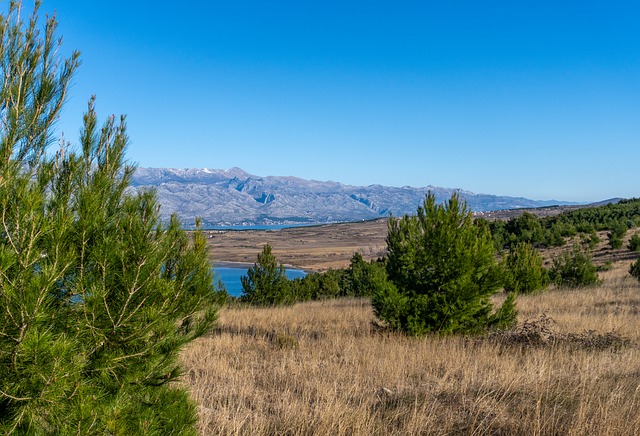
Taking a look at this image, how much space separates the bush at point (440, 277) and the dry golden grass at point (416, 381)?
0.50 metres

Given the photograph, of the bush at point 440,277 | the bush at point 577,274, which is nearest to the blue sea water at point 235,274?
the bush at point 577,274

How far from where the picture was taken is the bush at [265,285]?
1722 centimetres

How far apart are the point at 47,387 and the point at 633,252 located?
33831 mm

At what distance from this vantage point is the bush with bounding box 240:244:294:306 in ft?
56.5

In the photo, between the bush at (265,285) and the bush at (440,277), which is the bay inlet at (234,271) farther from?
the bush at (440,277)

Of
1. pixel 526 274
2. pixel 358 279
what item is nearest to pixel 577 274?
pixel 526 274

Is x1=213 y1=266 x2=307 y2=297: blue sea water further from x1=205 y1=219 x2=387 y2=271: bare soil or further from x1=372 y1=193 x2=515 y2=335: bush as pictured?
x1=372 y1=193 x2=515 y2=335: bush

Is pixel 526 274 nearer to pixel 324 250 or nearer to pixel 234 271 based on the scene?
pixel 234 271

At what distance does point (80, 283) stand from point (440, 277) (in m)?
7.19

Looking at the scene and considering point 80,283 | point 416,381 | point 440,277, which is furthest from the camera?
point 440,277

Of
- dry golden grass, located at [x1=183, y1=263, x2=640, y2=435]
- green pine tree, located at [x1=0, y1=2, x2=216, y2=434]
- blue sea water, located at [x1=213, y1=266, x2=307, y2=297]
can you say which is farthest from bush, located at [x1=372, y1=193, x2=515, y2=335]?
blue sea water, located at [x1=213, y1=266, x2=307, y2=297]

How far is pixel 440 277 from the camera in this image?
28.9 ft

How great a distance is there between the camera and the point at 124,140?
3.36m

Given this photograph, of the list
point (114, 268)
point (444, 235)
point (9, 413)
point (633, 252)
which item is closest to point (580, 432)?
point (114, 268)
